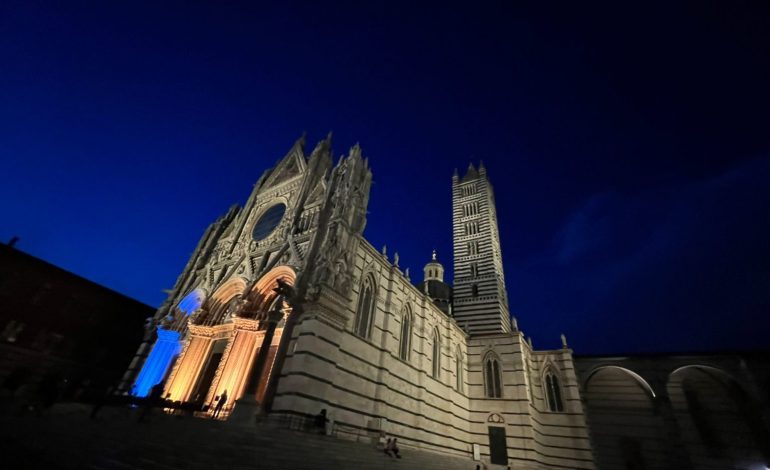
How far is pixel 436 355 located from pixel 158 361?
598 inches

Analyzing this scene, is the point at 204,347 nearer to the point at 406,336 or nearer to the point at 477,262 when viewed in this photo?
the point at 406,336

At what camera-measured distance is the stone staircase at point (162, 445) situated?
5.04 metres

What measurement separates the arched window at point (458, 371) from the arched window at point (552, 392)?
588 cm

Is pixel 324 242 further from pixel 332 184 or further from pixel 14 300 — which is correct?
pixel 14 300

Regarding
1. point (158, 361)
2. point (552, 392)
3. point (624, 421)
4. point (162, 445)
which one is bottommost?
point (162, 445)

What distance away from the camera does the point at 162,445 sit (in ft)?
21.4

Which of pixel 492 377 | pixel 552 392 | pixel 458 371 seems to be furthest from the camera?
pixel 552 392

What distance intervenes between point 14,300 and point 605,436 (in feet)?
119

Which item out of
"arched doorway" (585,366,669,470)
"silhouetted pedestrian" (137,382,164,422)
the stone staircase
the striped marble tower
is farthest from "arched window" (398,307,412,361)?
"arched doorway" (585,366,669,470)

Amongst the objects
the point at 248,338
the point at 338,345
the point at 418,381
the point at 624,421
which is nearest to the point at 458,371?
the point at 418,381

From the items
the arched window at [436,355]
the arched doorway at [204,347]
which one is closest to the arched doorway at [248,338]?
the arched doorway at [204,347]

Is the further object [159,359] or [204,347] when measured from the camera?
[159,359]

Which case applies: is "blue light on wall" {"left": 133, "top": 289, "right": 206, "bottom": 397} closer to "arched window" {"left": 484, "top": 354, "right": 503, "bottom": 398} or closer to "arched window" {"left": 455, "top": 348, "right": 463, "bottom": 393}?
"arched window" {"left": 455, "top": 348, "right": 463, "bottom": 393}

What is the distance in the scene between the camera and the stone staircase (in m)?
5.04
